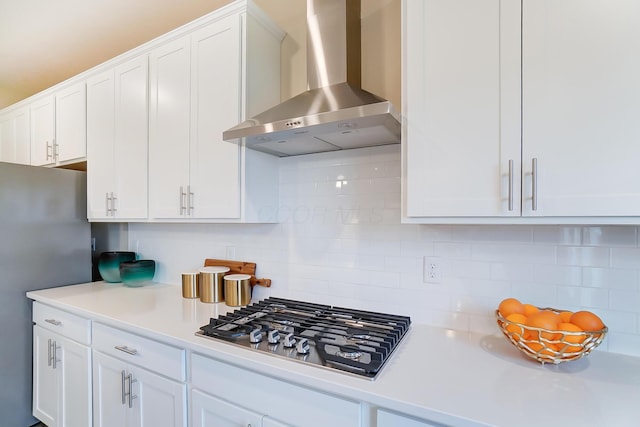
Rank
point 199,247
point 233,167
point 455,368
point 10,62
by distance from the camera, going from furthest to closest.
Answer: point 10,62
point 199,247
point 233,167
point 455,368

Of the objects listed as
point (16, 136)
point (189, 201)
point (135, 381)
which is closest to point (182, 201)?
point (189, 201)

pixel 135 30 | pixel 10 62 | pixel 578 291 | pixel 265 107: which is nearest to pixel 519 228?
pixel 578 291

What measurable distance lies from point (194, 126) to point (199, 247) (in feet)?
2.84

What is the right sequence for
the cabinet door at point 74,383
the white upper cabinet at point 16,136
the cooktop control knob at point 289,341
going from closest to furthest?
the cooktop control knob at point 289,341
the cabinet door at point 74,383
the white upper cabinet at point 16,136

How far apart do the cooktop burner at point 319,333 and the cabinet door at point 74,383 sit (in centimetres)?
96

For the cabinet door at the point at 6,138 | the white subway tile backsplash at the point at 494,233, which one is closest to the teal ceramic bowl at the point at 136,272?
the cabinet door at the point at 6,138

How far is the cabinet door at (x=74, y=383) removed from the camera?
68.4 inches

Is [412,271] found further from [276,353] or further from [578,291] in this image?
[276,353]

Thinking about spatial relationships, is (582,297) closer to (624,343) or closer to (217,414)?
(624,343)

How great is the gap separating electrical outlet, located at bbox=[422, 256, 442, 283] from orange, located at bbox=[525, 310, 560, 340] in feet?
1.39

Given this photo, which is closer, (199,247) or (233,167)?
(233,167)

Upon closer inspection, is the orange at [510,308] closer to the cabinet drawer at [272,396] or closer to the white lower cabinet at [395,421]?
the white lower cabinet at [395,421]

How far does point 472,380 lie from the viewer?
0.97m

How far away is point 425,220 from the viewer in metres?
1.17
